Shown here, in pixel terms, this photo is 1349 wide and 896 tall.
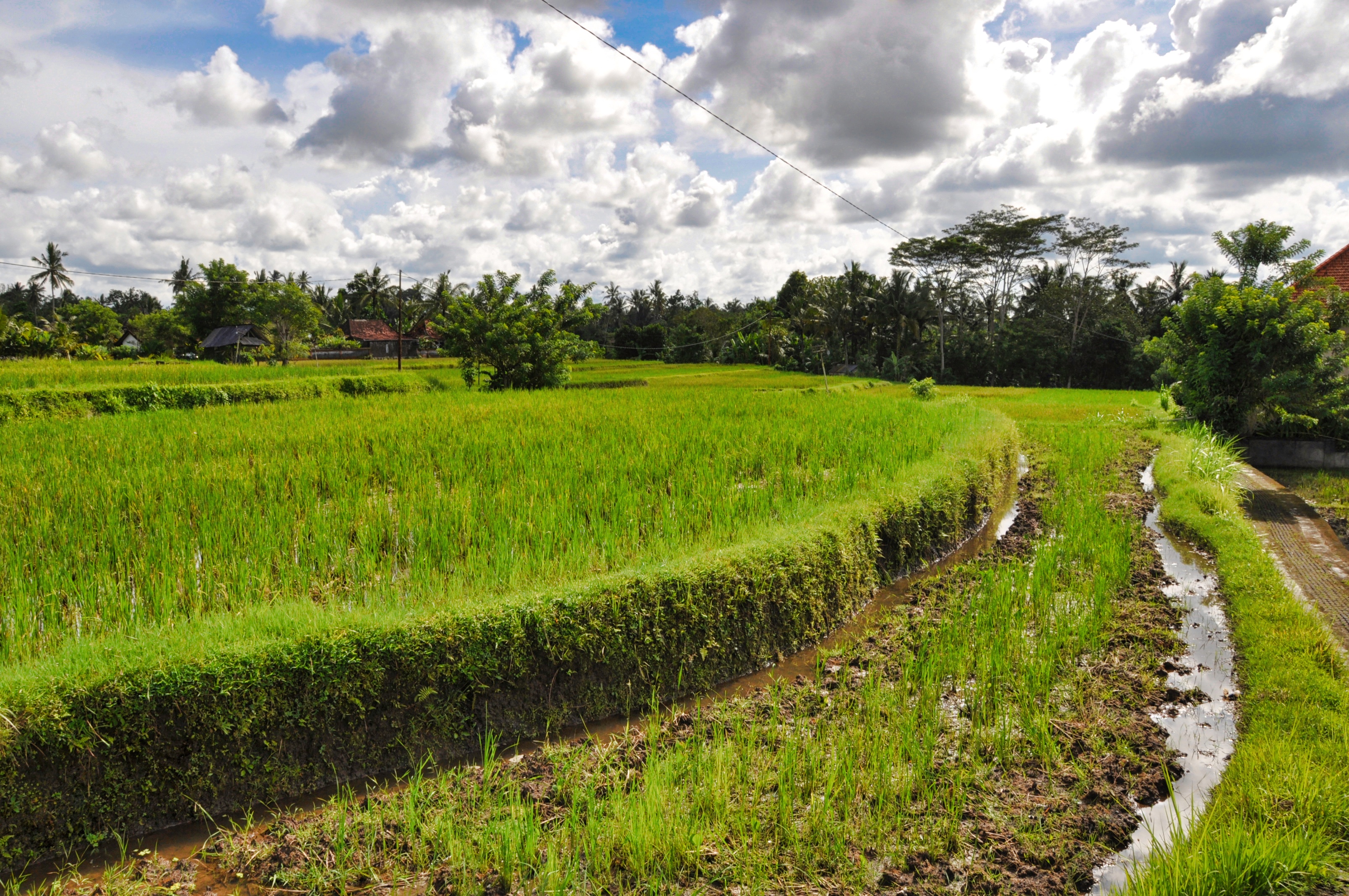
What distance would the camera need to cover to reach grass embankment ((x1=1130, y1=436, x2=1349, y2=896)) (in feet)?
7.75

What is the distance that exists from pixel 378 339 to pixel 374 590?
46786 mm

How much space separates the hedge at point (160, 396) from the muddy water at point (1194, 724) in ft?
47.0

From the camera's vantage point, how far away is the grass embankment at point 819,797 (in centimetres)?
255

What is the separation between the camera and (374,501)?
5586mm

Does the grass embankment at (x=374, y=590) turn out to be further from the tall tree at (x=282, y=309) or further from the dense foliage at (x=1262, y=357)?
the tall tree at (x=282, y=309)

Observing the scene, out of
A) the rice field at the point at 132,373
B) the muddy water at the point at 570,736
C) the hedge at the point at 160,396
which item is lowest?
the muddy water at the point at 570,736

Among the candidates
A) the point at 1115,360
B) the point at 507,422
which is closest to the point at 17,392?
the point at 507,422

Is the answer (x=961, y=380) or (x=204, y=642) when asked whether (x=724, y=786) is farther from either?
(x=961, y=380)

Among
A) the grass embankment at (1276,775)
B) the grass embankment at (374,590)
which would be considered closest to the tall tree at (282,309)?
the grass embankment at (374,590)

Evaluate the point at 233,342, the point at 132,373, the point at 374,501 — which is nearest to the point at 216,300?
the point at 233,342

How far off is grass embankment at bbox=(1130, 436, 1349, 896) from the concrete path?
24 cm

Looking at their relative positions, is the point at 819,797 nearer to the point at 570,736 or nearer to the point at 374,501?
the point at 570,736

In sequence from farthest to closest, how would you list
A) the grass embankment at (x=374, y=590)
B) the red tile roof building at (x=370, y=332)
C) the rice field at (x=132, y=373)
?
the red tile roof building at (x=370, y=332), the rice field at (x=132, y=373), the grass embankment at (x=374, y=590)

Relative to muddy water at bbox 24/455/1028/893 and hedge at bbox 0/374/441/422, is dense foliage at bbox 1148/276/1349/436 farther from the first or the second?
hedge at bbox 0/374/441/422
